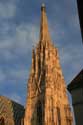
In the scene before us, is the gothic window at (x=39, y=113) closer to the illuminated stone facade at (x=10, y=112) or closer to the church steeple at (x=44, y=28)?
the illuminated stone facade at (x=10, y=112)

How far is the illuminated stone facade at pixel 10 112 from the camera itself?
3591 cm

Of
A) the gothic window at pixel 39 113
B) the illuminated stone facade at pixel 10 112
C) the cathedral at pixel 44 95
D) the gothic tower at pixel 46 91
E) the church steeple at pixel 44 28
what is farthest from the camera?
the church steeple at pixel 44 28

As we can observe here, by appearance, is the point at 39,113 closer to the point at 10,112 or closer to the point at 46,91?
the point at 46,91

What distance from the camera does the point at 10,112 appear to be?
124 ft

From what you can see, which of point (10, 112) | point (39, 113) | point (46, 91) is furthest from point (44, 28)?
point (39, 113)

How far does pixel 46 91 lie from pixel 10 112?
Result: 6922mm

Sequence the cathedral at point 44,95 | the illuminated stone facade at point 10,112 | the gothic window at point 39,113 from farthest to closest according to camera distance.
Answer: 1. the illuminated stone facade at point 10,112
2. the gothic window at point 39,113
3. the cathedral at point 44,95

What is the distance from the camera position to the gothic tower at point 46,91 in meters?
33.0

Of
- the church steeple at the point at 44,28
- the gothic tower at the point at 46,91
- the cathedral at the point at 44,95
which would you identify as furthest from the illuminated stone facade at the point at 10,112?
the church steeple at the point at 44,28

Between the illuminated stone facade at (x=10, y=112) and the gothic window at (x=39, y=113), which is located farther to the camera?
the illuminated stone facade at (x=10, y=112)

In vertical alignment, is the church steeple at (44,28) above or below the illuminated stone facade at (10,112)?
above

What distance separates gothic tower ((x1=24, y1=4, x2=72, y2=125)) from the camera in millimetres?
32969

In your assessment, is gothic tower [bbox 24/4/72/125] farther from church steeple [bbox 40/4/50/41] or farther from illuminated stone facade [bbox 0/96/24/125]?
illuminated stone facade [bbox 0/96/24/125]

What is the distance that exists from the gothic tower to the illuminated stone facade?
2719 mm
